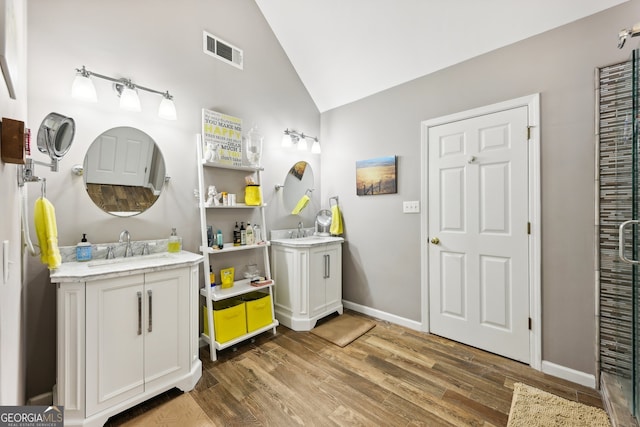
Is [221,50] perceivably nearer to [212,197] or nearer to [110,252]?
[212,197]

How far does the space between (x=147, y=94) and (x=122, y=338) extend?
69.7 inches

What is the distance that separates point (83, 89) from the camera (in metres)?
1.70

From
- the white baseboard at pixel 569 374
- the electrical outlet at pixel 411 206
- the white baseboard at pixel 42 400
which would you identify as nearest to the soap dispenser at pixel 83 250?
the white baseboard at pixel 42 400

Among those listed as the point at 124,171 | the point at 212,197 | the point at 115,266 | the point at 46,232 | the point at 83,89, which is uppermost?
the point at 83,89

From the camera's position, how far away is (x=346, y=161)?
333cm

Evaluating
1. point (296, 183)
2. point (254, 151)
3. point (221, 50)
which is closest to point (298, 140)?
point (296, 183)

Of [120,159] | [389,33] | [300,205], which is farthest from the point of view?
[300,205]

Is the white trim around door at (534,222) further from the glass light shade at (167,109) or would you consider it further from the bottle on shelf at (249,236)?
the glass light shade at (167,109)

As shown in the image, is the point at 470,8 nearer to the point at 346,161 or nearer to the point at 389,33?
the point at 389,33

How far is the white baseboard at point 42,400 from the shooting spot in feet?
5.25

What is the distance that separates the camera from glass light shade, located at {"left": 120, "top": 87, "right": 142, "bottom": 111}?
1869 mm

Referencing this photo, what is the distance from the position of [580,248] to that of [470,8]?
2020mm

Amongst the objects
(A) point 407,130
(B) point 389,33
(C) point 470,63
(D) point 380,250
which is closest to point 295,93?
(B) point 389,33

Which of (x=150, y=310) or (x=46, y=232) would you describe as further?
(x=150, y=310)
